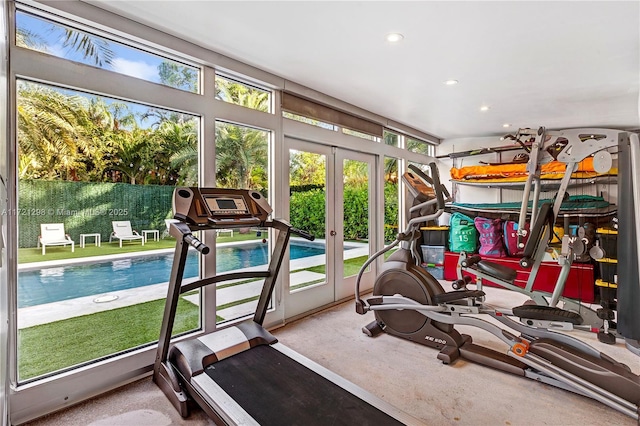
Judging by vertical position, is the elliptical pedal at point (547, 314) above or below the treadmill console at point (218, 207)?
below

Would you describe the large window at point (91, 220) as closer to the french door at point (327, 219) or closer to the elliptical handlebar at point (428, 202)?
the french door at point (327, 219)

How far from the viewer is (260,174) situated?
3582mm

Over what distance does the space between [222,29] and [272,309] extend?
8.84ft

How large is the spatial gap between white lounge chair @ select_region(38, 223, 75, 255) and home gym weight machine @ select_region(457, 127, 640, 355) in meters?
3.18

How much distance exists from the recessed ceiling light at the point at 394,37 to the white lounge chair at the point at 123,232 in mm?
2563

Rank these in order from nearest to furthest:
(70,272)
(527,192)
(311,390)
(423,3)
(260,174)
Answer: (311,390)
(423,3)
(70,272)
(527,192)
(260,174)

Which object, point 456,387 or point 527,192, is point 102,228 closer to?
point 456,387

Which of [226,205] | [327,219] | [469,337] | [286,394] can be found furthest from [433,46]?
[286,394]

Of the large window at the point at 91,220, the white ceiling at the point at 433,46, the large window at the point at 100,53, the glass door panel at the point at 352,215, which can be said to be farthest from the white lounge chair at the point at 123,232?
the glass door panel at the point at 352,215

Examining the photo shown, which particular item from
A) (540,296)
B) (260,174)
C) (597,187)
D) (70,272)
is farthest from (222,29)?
(597,187)

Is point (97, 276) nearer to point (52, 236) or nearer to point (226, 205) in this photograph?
point (52, 236)

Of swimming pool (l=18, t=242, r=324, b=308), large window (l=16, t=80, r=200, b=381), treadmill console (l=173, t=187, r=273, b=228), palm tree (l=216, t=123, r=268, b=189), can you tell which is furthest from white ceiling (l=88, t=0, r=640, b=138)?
swimming pool (l=18, t=242, r=324, b=308)

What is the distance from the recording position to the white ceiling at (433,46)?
230 centimetres

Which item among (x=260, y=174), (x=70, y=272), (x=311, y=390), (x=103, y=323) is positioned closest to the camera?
(x=311, y=390)
